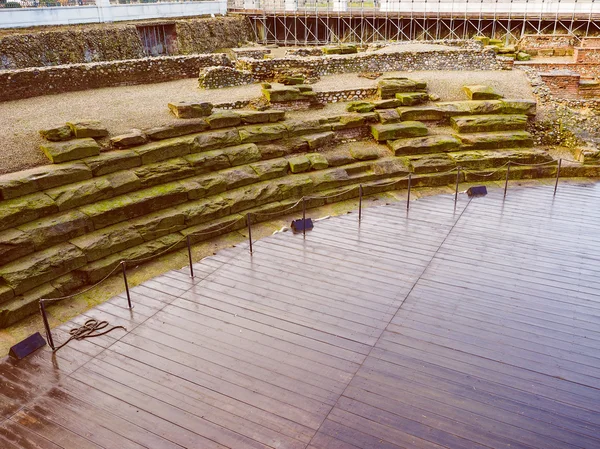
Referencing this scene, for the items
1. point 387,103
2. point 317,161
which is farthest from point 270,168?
point 387,103

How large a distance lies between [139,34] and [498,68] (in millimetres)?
17872

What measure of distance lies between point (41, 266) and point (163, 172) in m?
3.16

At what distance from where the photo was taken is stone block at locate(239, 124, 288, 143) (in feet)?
39.7

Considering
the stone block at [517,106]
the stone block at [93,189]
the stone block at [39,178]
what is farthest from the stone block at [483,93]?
the stone block at [39,178]

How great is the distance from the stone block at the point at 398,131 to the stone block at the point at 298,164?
2.54 m

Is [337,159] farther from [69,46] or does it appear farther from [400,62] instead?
[69,46]

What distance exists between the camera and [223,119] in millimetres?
12172

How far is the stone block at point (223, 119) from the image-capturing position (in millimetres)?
12039

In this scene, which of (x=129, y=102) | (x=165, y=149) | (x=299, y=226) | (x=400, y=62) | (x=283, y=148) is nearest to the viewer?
(x=299, y=226)

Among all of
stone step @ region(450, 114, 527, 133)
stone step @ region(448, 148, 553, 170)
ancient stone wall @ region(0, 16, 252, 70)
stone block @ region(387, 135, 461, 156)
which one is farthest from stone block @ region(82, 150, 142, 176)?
ancient stone wall @ region(0, 16, 252, 70)

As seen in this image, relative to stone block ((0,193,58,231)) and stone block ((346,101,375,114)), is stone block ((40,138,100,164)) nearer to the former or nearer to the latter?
stone block ((0,193,58,231))

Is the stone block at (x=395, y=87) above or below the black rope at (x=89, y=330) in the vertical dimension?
above

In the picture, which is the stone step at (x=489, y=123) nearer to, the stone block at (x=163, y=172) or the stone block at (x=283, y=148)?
the stone block at (x=283, y=148)

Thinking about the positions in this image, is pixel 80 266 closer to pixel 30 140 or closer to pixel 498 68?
pixel 30 140
